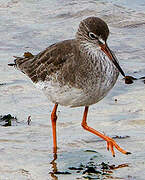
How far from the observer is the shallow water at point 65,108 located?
7.86m

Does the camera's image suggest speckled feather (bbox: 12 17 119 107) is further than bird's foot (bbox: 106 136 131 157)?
No

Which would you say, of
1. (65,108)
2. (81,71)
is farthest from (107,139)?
(65,108)

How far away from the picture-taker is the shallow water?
25.8ft

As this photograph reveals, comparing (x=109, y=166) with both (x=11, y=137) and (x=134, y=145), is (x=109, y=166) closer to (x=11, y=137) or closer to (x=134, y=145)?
Result: (x=134, y=145)

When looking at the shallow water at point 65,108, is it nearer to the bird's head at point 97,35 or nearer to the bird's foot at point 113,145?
the bird's foot at point 113,145

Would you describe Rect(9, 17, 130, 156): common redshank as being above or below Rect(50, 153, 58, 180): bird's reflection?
above

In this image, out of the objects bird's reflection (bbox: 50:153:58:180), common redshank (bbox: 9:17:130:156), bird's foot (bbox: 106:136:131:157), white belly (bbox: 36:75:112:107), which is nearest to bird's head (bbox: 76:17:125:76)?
common redshank (bbox: 9:17:130:156)

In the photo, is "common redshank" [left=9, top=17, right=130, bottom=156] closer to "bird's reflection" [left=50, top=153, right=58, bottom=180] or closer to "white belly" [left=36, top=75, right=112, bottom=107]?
"white belly" [left=36, top=75, right=112, bottom=107]

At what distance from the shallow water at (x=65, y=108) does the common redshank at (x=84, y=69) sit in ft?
1.22

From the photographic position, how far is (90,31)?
7914 mm

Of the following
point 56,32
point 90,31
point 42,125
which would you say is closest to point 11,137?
point 42,125

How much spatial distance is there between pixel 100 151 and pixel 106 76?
123 centimetres

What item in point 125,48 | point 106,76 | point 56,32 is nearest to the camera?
point 106,76

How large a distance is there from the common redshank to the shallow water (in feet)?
1.22
